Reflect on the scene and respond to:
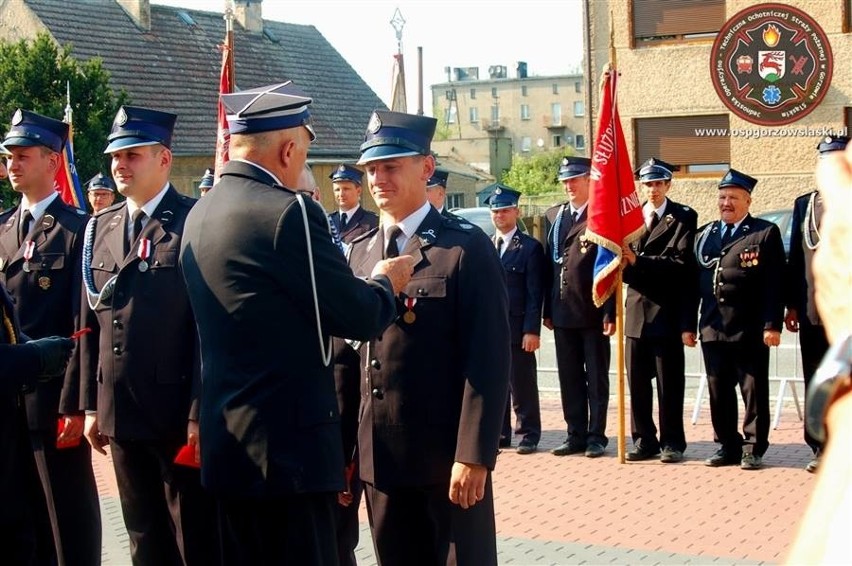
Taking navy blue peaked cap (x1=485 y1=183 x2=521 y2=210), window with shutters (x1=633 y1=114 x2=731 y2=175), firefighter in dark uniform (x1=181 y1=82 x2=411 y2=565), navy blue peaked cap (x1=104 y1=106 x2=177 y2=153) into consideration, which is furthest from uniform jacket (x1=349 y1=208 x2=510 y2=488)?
window with shutters (x1=633 y1=114 x2=731 y2=175)

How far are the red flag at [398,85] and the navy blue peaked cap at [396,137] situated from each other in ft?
53.7

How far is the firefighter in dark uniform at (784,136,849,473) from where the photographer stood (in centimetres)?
898

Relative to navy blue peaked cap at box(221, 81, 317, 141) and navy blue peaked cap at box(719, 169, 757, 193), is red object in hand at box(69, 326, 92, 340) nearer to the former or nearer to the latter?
navy blue peaked cap at box(221, 81, 317, 141)

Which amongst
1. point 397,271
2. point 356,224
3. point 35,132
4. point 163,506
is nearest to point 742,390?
point 356,224

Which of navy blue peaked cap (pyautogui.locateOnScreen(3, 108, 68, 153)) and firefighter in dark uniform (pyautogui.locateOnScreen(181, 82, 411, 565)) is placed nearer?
firefighter in dark uniform (pyautogui.locateOnScreen(181, 82, 411, 565))

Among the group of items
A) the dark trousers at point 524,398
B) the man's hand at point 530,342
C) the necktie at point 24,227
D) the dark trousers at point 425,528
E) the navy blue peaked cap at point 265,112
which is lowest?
the dark trousers at point 524,398

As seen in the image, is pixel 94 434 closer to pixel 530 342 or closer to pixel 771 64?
pixel 530 342

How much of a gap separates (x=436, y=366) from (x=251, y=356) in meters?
0.93

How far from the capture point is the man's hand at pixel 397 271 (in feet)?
14.5

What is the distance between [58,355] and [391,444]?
4.74 feet

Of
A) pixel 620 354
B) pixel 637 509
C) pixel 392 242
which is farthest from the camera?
pixel 620 354

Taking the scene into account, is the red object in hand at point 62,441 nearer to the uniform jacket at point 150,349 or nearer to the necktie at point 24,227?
the uniform jacket at point 150,349

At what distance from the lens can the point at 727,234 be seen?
9.46m

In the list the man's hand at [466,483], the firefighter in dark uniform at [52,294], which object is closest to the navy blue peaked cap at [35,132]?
the firefighter in dark uniform at [52,294]
